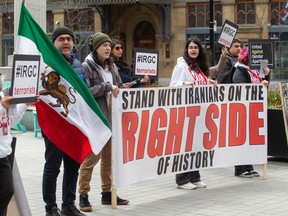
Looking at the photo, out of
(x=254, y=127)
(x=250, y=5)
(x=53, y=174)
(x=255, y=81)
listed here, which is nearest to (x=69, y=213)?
(x=53, y=174)

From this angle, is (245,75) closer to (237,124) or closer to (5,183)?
(237,124)

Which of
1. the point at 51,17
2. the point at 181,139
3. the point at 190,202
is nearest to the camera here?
the point at 190,202

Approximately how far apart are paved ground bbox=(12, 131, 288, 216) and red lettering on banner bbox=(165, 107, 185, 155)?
586mm

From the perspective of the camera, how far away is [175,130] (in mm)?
8445

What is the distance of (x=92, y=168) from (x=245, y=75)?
11.4 ft

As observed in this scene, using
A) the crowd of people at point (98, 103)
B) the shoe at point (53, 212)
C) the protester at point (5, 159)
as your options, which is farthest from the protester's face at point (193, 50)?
the protester at point (5, 159)

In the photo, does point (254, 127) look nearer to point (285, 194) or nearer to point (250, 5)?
point (285, 194)

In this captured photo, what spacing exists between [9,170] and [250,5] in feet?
Answer: 99.6

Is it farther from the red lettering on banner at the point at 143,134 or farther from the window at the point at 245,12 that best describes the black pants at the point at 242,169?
the window at the point at 245,12

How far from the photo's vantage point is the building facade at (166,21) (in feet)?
111

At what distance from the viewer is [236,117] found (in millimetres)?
9258

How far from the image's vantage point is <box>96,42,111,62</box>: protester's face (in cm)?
759

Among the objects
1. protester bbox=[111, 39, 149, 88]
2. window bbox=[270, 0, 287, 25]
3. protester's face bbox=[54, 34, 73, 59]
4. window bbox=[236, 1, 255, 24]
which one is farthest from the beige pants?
window bbox=[236, 1, 255, 24]

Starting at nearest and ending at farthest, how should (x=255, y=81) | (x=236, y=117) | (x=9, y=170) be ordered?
(x=9, y=170) → (x=236, y=117) → (x=255, y=81)
